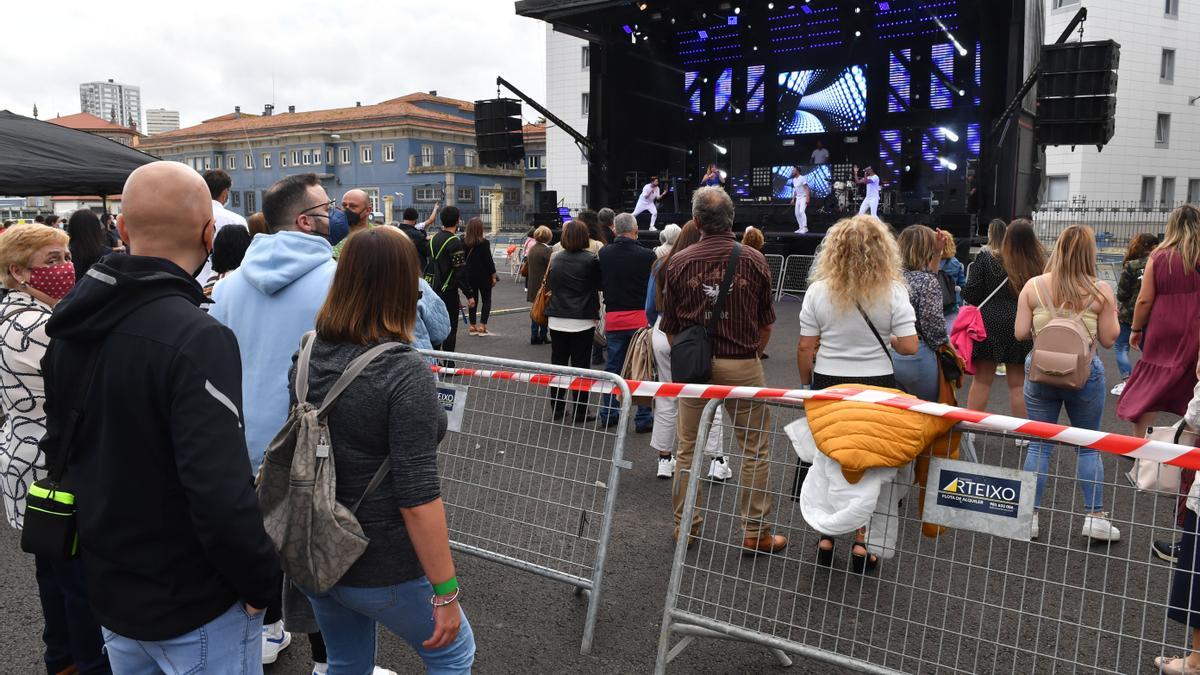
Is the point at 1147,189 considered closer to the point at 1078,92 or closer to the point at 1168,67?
the point at 1168,67

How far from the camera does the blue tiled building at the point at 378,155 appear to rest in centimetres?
6041

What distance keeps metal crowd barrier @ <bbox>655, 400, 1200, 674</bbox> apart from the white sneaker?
1.68 meters

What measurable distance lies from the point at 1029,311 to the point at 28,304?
520 cm

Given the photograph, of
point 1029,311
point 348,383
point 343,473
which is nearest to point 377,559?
point 343,473

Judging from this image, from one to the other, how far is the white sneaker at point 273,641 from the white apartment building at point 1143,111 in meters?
38.4

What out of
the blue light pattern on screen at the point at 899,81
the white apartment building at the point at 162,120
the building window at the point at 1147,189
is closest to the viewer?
the blue light pattern on screen at the point at 899,81

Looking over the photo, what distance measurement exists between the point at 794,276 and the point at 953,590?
13.4 meters

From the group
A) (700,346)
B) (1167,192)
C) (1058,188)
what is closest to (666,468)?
(700,346)

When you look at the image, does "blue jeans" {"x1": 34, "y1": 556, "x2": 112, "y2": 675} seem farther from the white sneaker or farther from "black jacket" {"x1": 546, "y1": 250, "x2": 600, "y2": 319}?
"black jacket" {"x1": 546, "y1": 250, "x2": 600, "y2": 319}

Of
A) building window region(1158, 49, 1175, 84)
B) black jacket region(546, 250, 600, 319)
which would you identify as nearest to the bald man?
black jacket region(546, 250, 600, 319)

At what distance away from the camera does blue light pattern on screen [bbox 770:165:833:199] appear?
2100cm

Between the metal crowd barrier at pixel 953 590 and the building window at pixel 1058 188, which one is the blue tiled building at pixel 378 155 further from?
the metal crowd barrier at pixel 953 590

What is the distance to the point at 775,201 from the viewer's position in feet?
70.3

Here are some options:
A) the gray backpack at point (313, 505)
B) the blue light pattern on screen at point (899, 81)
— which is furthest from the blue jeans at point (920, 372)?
the blue light pattern on screen at point (899, 81)
